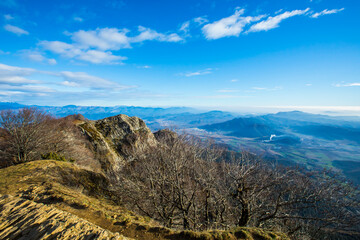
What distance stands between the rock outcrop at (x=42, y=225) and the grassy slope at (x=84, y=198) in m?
1.51

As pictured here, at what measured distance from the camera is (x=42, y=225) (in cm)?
618

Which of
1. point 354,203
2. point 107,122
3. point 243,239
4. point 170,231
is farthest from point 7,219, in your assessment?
point 107,122

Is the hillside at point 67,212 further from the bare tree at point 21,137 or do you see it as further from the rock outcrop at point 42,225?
the bare tree at point 21,137

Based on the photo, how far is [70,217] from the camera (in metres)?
6.75

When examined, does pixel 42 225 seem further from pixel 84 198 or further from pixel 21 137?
pixel 21 137

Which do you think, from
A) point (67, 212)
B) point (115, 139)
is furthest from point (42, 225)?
point (115, 139)

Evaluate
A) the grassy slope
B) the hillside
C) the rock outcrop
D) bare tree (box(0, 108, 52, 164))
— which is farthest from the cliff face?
the rock outcrop

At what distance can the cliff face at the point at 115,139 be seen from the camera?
3178 centimetres

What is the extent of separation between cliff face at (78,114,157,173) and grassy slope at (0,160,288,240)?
43.9 ft

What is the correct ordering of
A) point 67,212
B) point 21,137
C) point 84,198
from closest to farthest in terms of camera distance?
point 67,212 < point 84,198 < point 21,137

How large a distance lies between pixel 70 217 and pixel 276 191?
1485 centimetres

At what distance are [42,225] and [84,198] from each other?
4.91 m

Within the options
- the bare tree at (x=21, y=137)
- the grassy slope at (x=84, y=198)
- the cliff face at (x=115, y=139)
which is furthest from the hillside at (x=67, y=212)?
the cliff face at (x=115, y=139)

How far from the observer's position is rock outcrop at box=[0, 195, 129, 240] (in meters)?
5.80
